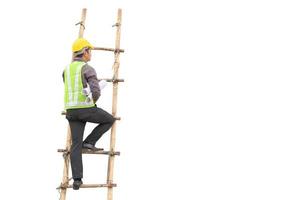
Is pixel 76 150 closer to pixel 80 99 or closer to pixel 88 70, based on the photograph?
pixel 80 99

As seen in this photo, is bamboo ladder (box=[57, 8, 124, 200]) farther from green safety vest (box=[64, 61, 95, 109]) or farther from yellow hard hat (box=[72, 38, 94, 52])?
green safety vest (box=[64, 61, 95, 109])

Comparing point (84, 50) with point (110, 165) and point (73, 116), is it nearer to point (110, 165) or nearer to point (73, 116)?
point (73, 116)

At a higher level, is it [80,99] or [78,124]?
[80,99]

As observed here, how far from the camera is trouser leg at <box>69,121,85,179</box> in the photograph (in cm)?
823

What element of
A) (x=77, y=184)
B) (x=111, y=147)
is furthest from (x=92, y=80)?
(x=77, y=184)

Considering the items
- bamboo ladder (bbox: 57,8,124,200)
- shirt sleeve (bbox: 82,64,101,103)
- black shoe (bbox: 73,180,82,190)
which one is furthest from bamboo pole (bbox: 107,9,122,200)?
shirt sleeve (bbox: 82,64,101,103)

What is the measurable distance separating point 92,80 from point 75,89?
0.26 m

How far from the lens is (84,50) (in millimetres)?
8328

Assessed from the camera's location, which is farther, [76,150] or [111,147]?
[111,147]

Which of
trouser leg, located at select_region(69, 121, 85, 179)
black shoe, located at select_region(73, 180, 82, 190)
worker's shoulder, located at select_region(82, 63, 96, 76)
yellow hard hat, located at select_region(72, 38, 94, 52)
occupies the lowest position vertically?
black shoe, located at select_region(73, 180, 82, 190)

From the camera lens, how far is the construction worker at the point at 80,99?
813cm

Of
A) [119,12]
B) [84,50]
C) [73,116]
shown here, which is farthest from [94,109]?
[119,12]

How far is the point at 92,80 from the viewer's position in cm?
811

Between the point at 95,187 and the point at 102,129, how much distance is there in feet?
2.66
